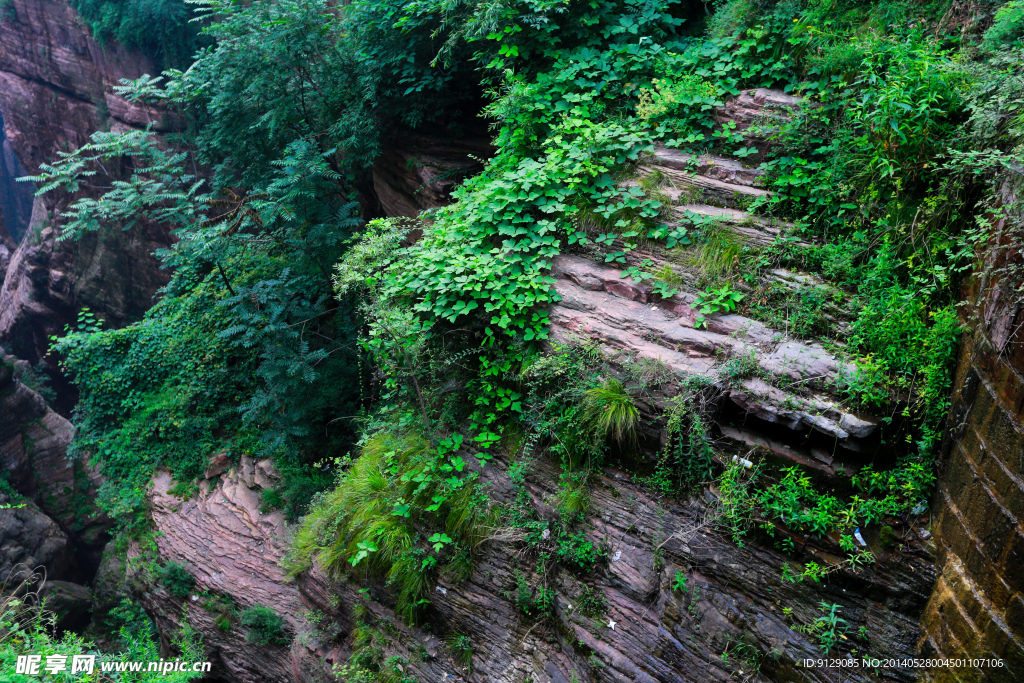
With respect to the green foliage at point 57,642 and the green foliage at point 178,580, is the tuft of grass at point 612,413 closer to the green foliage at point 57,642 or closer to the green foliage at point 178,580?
the green foliage at point 57,642

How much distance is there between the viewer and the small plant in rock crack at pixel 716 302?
4301 mm

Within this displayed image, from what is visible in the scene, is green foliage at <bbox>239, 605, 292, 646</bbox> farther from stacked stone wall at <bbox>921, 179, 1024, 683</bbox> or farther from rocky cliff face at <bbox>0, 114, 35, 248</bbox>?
rocky cliff face at <bbox>0, 114, 35, 248</bbox>

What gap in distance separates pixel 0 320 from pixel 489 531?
791 inches

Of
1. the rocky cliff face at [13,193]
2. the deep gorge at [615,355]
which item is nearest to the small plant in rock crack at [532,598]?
the deep gorge at [615,355]

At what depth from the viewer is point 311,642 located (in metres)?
6.10

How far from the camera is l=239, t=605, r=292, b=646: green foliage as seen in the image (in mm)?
6906

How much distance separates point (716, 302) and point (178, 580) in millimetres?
8658

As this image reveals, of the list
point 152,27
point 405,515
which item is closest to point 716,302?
point 405,515

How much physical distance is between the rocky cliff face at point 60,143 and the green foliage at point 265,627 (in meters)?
10.5

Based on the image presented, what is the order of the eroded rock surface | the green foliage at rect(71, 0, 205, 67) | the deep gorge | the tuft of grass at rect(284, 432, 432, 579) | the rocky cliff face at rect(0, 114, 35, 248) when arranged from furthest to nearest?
1. the rocky cliff face at rect(0, 114, 35, 248)
2. the green foliage at rect(71, 0, 205, 67)
3. the eroded rock surface
4. the tuft of grass at rect(284, 432, 432, 579)
5. the deep gorge

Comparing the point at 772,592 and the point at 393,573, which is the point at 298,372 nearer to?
the point at 393,573

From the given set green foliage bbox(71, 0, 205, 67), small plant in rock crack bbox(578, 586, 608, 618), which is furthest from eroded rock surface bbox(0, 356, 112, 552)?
small plant in rock crack bbox(578, 586, 608, 618)

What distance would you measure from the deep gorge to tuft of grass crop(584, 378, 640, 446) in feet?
0.09

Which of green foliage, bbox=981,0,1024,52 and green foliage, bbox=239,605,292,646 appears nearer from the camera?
green foliage, bbox=981,0,1024,52
